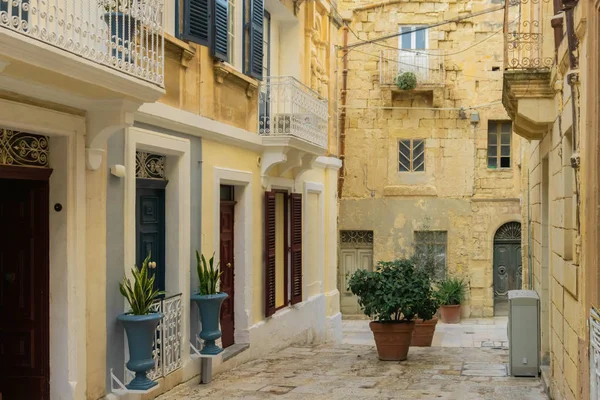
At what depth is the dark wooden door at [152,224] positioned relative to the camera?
29.8 feet

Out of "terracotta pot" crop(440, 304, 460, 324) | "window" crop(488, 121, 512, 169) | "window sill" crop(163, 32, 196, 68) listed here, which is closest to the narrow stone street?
"window sill" crop(163, 32, 196, 68)

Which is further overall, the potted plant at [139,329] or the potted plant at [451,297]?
the potted plant at [451,297]

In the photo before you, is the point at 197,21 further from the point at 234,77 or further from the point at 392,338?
the point at 392,338

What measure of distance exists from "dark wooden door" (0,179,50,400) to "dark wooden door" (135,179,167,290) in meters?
1.71

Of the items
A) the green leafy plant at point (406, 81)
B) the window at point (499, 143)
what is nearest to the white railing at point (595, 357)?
the green leafy plant at point (406, 81)

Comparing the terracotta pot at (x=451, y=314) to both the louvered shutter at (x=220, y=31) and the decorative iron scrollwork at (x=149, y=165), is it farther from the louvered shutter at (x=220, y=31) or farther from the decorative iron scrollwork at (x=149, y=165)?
the decorative iron scrollwork at (x=149, y=165)

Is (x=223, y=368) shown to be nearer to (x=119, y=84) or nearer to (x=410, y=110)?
(x=119, y=84)

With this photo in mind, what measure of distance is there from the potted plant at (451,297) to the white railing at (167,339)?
13518mm

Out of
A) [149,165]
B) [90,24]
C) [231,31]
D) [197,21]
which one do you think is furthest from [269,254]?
[90,24]

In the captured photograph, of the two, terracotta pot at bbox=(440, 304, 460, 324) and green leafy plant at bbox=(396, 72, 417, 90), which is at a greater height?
green leafy plant at bbox=(396, 72, 417, 90)

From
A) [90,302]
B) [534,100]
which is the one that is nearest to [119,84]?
[90,302]

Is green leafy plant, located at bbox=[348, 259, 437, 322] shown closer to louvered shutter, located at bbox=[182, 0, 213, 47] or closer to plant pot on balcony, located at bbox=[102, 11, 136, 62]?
louvered shutter, located at bbox=[182, 0, 213, 47]

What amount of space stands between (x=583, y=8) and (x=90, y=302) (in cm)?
494

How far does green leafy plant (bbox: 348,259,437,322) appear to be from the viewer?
38.0ft
